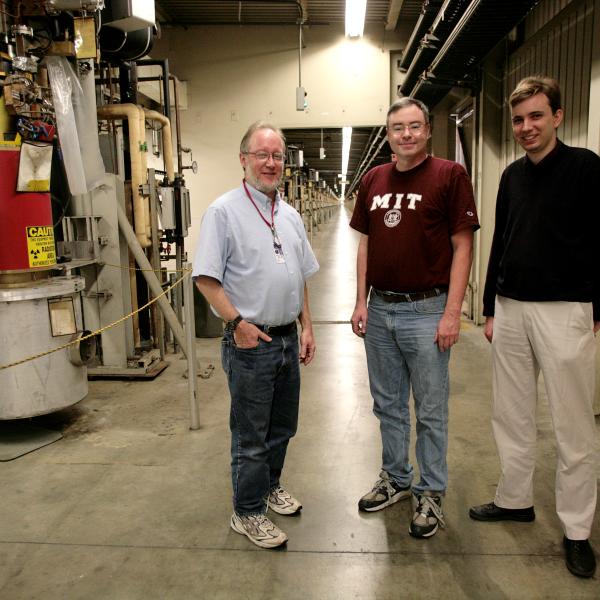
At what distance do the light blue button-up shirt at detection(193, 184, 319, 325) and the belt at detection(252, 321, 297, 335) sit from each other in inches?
0.8

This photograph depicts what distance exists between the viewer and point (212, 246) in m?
2.16

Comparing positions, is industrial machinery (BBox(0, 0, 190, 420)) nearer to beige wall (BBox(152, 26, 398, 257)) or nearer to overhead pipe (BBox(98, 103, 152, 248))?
overhead pipe (BBox(98, 103, 152, 248))

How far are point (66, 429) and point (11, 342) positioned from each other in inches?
28.9

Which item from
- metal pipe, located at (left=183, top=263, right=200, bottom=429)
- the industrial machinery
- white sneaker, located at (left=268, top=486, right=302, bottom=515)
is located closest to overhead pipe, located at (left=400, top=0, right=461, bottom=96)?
the industrial machinery

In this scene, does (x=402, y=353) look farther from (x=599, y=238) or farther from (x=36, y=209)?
(x=36, y=209)

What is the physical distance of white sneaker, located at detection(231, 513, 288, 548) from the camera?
2.36 meters

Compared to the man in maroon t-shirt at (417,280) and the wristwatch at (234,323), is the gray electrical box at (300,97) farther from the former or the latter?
the wristwatch at (234,323)

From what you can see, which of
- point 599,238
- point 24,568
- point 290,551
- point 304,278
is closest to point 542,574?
point 290,551

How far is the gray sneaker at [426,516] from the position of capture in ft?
7.97

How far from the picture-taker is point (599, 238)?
7.02 ft

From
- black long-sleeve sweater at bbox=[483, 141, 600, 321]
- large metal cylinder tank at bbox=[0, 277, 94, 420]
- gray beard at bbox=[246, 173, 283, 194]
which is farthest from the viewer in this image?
large metal cylinder tank at bbox=[0, 277, 94, 420]

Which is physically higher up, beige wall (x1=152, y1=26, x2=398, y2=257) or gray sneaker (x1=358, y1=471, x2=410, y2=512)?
beige wall (x1=152, y1=26, x2=398, y2=257)

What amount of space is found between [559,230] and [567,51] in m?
3.01

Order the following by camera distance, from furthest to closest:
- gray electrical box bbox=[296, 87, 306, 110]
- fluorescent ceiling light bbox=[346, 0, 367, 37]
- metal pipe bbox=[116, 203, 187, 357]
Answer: gray electrical box bbox=[296, 87, 306, 110]
fluorescent ceiling light bbox=[346, 0, 367, 37]
metal pipe bbox=[116, 203, 187, 357]
